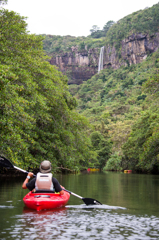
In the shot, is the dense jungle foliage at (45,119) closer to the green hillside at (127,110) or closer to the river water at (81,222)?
the green hillside at (127,110)

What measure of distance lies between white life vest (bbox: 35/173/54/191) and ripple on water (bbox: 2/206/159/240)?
715 mm

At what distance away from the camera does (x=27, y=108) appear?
52.9 feet

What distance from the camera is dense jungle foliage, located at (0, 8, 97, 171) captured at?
13195 millimetres

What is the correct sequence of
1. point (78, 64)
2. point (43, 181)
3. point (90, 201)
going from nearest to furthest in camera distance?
point (43, 181), point (90, 201), point (78, 64)

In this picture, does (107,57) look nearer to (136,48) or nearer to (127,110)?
(136,48)

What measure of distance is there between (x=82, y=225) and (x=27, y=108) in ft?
33.0

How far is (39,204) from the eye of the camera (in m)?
8.14

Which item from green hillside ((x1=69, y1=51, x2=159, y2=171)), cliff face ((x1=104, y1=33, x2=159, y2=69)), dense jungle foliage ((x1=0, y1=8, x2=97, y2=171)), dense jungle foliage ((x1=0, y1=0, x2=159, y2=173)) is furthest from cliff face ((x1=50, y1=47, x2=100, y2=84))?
dense jungle foliage ((x1=0, y1=8, x2=97, y2=171))

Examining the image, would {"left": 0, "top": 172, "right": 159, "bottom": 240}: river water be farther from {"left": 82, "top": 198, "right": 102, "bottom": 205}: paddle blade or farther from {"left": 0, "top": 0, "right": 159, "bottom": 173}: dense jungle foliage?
{"left": 0, "top": 0, "right": 159, "bottom": 173}: dense jungle foliage

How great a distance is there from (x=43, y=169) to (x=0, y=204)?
6.66 feet

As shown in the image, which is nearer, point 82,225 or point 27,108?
point 82,225

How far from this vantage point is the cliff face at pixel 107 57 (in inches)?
5127

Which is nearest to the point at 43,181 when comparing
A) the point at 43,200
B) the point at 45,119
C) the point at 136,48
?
the point at 43,200

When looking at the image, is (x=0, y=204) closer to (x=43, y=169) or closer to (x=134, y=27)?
(x=43, y=169)
